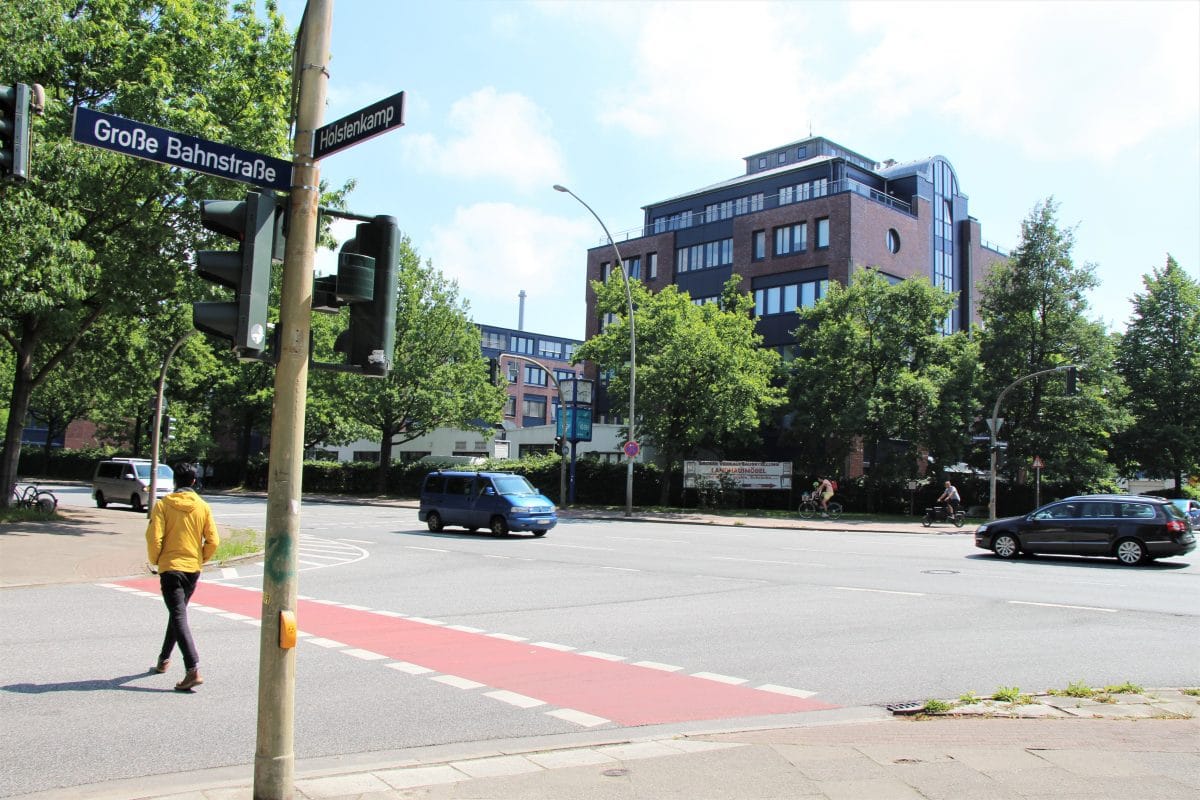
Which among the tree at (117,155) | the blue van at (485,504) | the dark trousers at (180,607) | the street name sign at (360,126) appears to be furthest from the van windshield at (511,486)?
the street name sign at (360,126)

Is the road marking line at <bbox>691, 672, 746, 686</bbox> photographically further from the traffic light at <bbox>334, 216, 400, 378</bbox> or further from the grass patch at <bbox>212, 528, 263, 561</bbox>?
the grass patch at <bbox>212, 528, 263, 561</bbox>

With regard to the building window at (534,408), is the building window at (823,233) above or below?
above

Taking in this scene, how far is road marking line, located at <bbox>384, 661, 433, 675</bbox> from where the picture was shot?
296 inches

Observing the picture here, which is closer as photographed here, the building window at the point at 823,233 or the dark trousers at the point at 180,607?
the dark trousers at the point at 180,607

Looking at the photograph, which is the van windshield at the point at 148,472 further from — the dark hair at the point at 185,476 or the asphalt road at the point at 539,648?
the dark hair at the point at 185,476

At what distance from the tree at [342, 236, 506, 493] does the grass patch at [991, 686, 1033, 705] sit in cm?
4051

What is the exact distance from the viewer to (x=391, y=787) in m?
4.54

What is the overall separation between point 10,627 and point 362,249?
757cm

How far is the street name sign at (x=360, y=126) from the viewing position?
397cm

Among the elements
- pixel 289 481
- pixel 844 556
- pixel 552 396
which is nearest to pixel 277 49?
pixel 844 556

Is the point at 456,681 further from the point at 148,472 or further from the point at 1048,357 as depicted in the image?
the point at 1048,357

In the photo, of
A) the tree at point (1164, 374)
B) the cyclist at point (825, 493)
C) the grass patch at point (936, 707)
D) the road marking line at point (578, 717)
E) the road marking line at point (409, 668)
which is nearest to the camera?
the road marking line at point (578, 717)

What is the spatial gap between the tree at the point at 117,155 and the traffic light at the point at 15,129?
11.1 m

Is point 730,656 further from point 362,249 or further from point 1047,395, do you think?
point 1047,395
